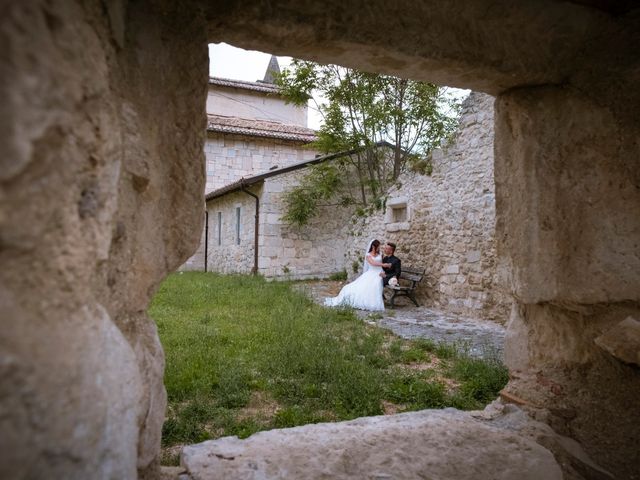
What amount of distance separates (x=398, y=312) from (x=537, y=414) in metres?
5.53

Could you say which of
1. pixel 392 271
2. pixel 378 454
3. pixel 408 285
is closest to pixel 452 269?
pixel 392 271

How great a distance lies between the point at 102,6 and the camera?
1018 mm

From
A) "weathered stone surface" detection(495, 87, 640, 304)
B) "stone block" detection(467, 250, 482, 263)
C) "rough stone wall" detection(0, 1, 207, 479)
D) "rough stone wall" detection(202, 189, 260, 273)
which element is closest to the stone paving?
"stone block" detection(467, 250, 482, 263)

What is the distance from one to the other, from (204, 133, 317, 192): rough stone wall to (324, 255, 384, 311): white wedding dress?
9.52 m

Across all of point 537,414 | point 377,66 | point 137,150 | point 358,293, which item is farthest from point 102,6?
point 358,293

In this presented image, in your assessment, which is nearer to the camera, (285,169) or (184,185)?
(184,185)

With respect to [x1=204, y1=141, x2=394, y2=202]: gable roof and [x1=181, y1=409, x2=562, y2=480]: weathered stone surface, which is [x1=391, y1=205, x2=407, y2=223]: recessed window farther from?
[x1=181, y1=409, x2=562, y2=480]: weathered stone surface

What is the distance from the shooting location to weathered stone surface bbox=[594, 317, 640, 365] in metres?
1.90

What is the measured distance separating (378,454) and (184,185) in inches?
53.2

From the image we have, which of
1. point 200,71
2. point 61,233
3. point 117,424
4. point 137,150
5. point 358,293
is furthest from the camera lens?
point 358,293

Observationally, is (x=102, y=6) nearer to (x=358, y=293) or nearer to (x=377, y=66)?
(x=377, y=66)

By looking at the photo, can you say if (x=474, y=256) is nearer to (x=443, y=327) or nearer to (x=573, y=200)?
(x=443, y=327)

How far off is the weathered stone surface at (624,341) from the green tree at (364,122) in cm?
943

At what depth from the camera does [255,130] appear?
675 inches
